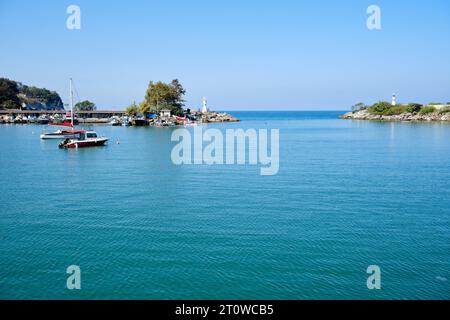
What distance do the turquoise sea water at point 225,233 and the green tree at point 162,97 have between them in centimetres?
9306

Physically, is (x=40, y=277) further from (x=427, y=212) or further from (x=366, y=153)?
(x=366, y=153)

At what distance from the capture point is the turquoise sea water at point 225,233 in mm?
15875

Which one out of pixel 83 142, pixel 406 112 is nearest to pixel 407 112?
pixel 406 112

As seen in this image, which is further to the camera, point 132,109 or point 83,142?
point 132,109

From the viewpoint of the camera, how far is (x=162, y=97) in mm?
130750

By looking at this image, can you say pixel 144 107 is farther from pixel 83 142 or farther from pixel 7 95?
pixel 83 142

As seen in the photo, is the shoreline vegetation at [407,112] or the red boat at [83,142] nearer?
the red boat at [83,142]

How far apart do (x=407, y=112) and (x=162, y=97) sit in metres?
83.7

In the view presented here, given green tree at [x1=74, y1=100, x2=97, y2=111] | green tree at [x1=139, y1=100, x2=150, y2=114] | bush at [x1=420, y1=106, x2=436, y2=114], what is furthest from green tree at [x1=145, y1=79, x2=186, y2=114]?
bush at [x1=420, y1=106, x2=436, y2=114]

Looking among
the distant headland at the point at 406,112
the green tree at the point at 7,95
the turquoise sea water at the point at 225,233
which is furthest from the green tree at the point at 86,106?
the turquoise sea water at the point at 225,233

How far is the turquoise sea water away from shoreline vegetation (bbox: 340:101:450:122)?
10688cm

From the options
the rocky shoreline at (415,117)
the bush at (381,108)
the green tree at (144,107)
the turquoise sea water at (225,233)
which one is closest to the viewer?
the turquoise sea water at (225,233)

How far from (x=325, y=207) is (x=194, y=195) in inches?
365

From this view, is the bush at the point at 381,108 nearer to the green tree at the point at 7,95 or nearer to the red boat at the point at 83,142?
the red boat at the point at 83,142
